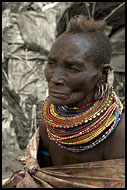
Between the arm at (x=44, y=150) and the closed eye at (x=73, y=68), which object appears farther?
the arm at (x=44, y=150)

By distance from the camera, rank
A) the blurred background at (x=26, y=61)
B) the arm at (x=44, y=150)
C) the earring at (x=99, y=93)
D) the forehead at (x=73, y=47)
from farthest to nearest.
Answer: the blurred background at (x=26, y=61) → the arm at (x=44, y=150) → the earring at (x=99, y=93) → the forehead at (x=73, y=47)

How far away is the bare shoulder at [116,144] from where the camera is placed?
1.34 m

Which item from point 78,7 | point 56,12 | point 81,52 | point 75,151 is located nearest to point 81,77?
point 81,52

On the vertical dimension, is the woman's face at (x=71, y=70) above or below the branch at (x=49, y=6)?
below

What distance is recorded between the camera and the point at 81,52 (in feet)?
4.19

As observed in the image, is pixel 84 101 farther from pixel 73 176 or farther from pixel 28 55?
pixel 28 55

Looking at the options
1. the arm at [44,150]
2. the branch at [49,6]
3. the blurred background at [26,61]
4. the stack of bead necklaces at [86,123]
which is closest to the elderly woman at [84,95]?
the stack of bead necklaces at [86,123]

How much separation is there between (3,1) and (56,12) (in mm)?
889

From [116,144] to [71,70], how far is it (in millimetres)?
510

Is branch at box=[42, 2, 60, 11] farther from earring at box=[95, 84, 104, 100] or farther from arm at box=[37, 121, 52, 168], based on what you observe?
earring at box=[95, 84, 104, 100]

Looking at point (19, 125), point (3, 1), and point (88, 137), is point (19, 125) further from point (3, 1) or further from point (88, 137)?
Answer: point (88, 137)

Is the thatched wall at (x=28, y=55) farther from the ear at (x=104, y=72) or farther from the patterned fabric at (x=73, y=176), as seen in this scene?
the patterned fabric at (x=73, y=176)

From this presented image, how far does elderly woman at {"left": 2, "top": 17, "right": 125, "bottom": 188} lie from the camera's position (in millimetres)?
1298

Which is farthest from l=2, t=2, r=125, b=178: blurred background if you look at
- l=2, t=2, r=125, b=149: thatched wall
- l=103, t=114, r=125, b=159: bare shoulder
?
l=103, t=114, r=125, b=159: bare shoulder
